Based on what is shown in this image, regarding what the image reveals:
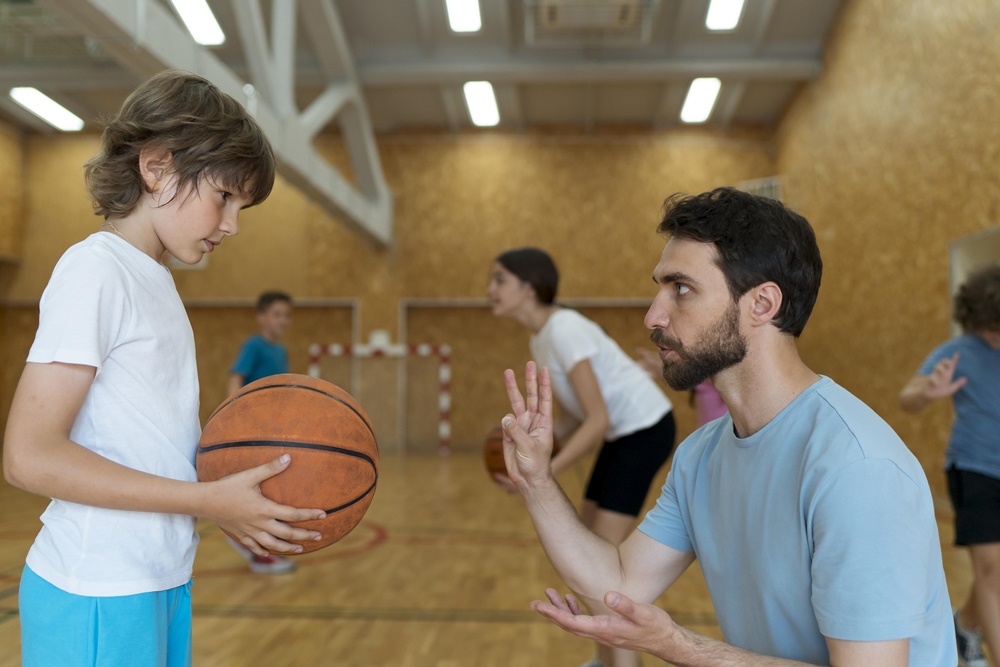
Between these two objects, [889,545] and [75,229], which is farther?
[75,229]

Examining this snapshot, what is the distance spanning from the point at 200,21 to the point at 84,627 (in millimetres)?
8878

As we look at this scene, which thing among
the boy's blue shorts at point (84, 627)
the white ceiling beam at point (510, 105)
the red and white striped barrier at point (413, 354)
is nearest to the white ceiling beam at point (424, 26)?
the white ceiling beam at point (510, 105)

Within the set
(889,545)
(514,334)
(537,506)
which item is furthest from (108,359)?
(514,334)

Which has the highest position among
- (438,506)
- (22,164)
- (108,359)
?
(22,164)

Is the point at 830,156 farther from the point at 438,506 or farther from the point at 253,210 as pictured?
the point at 253,210

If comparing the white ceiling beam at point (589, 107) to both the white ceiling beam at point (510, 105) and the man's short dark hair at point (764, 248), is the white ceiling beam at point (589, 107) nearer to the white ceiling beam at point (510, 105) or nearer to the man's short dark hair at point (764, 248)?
the white ceiling beam at point (510, 105)

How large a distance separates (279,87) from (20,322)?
7.62 metres

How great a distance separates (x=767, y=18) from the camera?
29.5 ft

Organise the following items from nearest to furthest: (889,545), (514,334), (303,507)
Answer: (889,545) < (303,507) < (514,334)

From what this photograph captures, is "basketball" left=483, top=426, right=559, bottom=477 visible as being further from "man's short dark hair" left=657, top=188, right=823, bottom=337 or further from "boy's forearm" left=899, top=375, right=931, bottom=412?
"man's short dark hair" left=657, top=188, right=823, bottom=337

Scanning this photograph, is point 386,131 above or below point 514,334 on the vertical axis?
above

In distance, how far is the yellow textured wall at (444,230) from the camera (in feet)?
39.0

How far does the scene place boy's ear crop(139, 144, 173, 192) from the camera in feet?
4.58

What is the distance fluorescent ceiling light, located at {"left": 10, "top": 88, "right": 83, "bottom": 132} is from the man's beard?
9.56m
